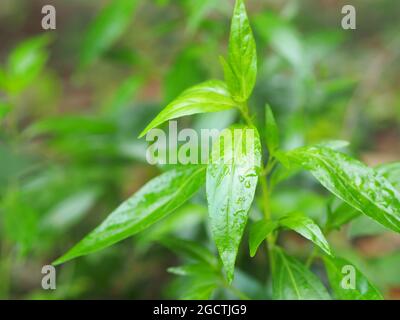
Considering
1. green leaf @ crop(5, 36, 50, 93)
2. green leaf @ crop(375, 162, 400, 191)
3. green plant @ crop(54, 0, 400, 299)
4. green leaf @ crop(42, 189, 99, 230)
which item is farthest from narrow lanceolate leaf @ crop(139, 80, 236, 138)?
green leaf @ crop(42, 189, 99, 230)

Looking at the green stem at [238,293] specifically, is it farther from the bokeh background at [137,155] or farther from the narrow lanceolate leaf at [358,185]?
the narrow lanceolate leaf at [358,185]

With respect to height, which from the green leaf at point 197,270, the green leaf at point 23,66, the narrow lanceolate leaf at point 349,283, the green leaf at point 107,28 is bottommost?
the narrow lanceolate leaf at point 349,283

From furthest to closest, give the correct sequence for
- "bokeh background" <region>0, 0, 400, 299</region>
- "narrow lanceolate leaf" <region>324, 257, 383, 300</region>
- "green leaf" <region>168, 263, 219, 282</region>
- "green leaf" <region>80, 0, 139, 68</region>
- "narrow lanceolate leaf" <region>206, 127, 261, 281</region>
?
"green leaf" <region>80, 0, 139, 68</region>, "bokeh background" <region>0, 0, 400, 299</region>, "green leaf" <region>168, 263, 219, 282</region>, "narrow lanceolate leaf" <region>324, 257, 383, 300</region>, "narrow lanceolate leaf" <region>206, 127, 261, 281</region>

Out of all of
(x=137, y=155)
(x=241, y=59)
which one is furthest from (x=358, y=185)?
(x=137, y=155)

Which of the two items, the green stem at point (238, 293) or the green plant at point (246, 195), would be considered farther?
the green stem at point (238, 293)

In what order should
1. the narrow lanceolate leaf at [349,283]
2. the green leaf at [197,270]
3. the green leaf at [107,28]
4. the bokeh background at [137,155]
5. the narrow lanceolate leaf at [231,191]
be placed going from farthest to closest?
the green leaf at [107,28] < the bokeh background at [137,155] < the green leaf at [197,270] < the narrow lanceolate leaf at [349,283] < the narrow lanceolate leaf at [231,191]

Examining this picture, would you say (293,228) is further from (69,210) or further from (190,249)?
(69,210)

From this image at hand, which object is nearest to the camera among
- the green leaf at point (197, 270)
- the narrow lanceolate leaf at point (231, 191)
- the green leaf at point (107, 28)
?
the narrow lanceolate leaf at point (231, 191)

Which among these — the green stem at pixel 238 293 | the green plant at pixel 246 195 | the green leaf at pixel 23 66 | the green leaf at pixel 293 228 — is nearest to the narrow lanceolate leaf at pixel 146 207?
the green plant at pixel 246 195

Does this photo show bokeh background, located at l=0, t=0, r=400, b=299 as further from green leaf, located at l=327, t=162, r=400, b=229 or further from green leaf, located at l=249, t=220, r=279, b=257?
green leaf, located at l=249, t=220, r=279, b=257
